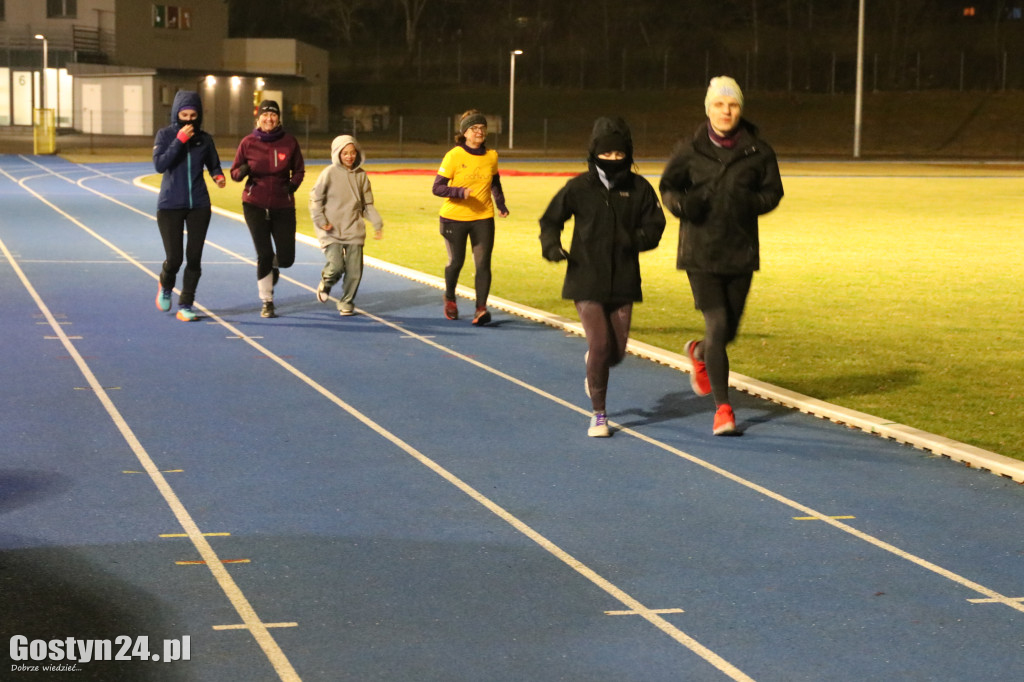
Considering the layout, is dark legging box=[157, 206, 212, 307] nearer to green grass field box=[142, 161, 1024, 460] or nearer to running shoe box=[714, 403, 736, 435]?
green grass field box=[142, 161, 1024, 460]

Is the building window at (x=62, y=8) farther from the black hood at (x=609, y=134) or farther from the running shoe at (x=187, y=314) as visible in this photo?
the black hood at (x=609, y=134)

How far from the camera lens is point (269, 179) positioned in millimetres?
13102

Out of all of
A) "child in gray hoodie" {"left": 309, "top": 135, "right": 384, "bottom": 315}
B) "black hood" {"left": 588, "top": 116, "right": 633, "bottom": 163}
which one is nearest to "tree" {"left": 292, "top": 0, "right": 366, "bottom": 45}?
"child in gray hoodie" {"left": 309, "top": 135, "right": 384, "bottom": 315}

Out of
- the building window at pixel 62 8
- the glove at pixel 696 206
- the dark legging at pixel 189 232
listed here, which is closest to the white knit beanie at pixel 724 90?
the glove at pixel 696 206

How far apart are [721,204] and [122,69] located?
66110 millimetres

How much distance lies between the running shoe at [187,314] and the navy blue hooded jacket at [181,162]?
0.99 metres

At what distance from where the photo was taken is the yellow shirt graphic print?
1288cm

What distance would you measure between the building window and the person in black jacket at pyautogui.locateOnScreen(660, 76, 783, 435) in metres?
71.4

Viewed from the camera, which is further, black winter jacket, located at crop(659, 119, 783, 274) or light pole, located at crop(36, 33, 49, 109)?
light pole, located at crop(36, 33, 49, 109)

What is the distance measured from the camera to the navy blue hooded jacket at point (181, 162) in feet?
41.9

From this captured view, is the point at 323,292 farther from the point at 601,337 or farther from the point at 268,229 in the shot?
the point at 601,337
